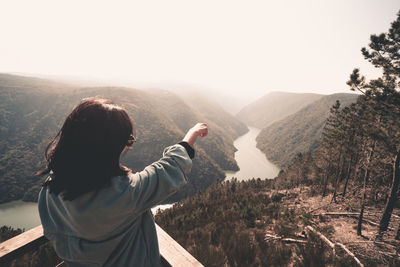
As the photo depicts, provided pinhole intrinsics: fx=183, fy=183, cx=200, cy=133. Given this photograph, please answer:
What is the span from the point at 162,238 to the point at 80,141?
123cm

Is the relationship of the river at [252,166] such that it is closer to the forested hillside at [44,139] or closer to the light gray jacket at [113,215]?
the forested hillside at [44,139]

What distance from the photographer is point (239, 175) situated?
80.6 metres

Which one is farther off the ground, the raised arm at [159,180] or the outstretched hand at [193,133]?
the outstretched hand at [193,133]

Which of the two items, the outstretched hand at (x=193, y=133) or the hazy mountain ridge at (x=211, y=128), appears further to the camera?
the hazy mountain ridge at (x=211, y=128)

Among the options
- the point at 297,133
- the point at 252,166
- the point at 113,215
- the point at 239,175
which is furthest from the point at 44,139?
the point at 297,133

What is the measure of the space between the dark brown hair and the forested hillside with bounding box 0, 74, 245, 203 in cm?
6360

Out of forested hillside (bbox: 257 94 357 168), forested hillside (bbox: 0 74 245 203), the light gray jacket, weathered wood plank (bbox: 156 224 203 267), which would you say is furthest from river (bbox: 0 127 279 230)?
the light gray jacket

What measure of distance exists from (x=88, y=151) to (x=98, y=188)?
201 mm

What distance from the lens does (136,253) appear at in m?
1.14

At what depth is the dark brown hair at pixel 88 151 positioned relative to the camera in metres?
0.90

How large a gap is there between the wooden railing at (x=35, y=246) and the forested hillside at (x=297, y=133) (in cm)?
9753

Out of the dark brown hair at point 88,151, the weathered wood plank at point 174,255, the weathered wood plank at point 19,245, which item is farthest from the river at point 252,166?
the dark brown hair at point 88,151

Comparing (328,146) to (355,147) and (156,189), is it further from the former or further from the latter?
(156,189)

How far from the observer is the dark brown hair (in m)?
0.90
